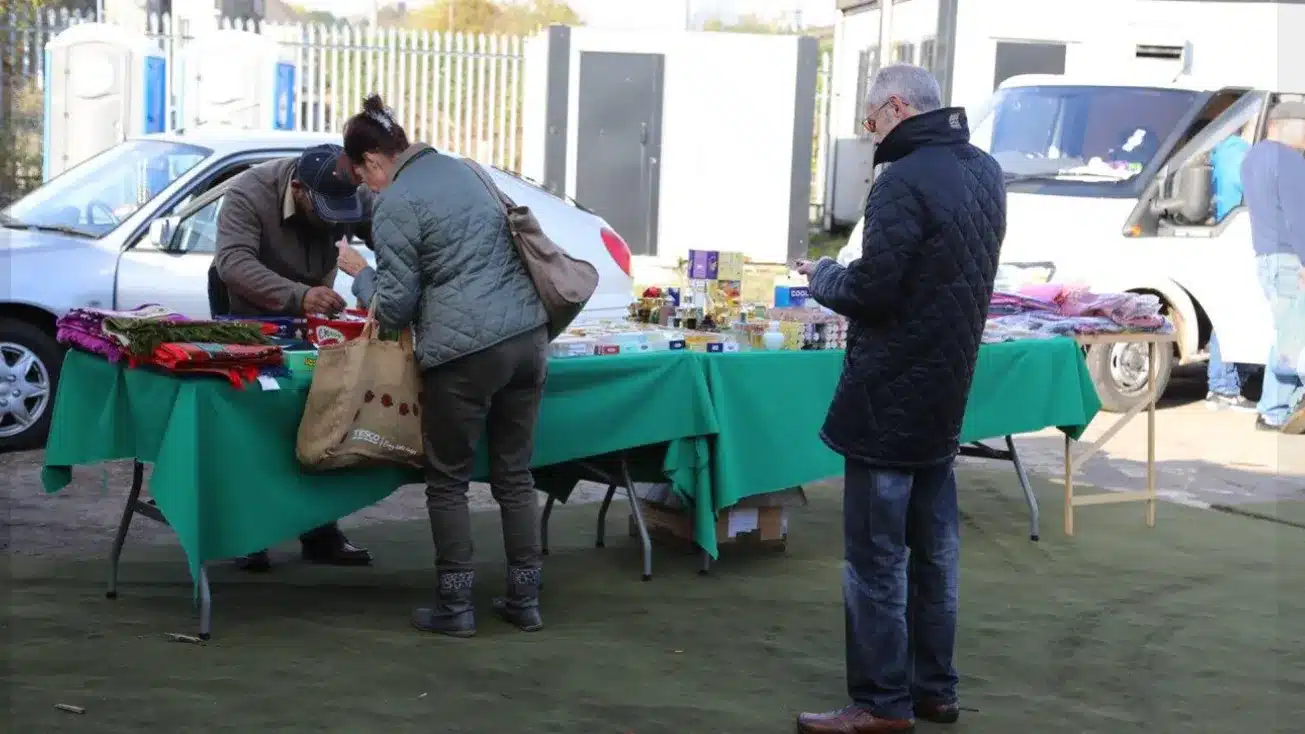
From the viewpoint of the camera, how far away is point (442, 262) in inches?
209

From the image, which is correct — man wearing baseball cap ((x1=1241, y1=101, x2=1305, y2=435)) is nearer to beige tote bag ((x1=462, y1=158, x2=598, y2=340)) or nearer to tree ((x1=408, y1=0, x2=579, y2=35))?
beige tote bag ((x1=462, y1=158, x2=598, y2=340))

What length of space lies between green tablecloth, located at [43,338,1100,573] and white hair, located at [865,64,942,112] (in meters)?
1.89

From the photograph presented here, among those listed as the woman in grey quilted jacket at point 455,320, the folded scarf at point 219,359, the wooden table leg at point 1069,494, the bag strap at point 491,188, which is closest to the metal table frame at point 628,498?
the wooden table leg at point 1069,494

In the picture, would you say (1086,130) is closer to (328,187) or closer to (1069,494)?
(1069,494)

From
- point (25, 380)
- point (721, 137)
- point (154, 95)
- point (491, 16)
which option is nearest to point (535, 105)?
point (721, 137)

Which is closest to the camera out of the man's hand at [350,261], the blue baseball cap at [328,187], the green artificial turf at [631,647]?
the green artificial turf at [631,647]

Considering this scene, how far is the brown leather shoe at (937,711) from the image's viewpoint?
4973 millimetres

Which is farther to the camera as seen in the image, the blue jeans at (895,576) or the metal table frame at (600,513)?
the metal table frame at (600,513)

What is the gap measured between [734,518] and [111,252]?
3.93 meters

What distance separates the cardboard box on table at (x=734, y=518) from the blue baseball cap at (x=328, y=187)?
6.18 feet

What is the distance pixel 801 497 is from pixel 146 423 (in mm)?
3073

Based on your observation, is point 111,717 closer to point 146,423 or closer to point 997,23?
point 146,423

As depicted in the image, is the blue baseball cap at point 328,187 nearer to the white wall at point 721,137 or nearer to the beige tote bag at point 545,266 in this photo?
the beige tote bag at point 545,266

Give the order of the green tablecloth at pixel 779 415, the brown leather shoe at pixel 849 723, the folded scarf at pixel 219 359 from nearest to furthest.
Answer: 1. the brown leather shoe at pixel 849 723
2. the folded scarf at pixel 219 359
3. the green tablecloth at pixel 779 415
